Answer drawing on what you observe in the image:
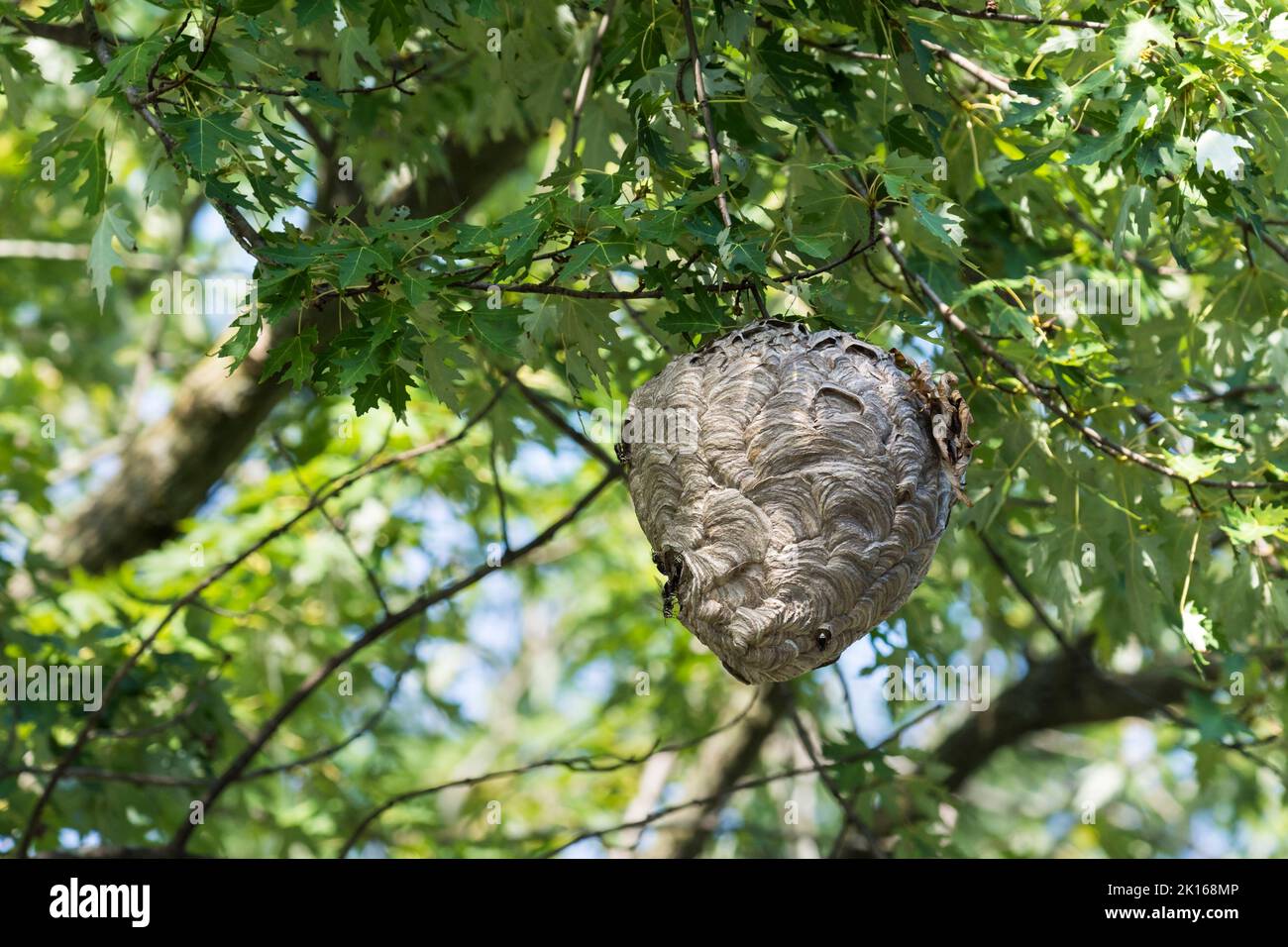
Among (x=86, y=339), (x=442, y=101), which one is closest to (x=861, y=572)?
(x=442, y=101)

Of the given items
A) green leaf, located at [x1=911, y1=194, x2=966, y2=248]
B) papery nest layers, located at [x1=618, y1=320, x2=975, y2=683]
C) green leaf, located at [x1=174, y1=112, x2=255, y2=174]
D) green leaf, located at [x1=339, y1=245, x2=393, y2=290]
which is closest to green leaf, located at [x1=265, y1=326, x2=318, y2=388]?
green leaf, located at [x1=339, y1=245, x2=393, y2=290]

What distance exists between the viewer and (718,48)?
432cm

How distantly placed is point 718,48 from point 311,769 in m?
5.23

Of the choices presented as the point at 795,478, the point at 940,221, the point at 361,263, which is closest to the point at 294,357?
the point at 361,263

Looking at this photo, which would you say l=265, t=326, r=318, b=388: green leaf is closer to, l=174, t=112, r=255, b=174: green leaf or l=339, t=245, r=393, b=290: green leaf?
l=339, t=245, r=393, b=290: green leaf

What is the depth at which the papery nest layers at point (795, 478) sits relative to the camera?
3146 millimetres

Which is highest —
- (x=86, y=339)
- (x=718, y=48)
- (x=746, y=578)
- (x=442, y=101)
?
(x=86, y=339)

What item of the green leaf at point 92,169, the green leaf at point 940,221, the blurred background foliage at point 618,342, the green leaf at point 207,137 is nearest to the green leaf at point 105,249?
the blurred background foliage at point 618,342

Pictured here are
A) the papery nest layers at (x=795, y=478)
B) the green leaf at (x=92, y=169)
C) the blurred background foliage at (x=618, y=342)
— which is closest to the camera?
the papery nest layers at (x=795, y=478)

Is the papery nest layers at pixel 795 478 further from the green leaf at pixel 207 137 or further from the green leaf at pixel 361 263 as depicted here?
the green leaf at pixel 207 137

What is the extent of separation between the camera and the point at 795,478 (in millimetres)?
3268

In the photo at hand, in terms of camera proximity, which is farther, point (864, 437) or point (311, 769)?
point (311, 769)

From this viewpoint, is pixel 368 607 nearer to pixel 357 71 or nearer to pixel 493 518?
pixel 493 518

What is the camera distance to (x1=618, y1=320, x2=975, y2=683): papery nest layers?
3.15 meters
